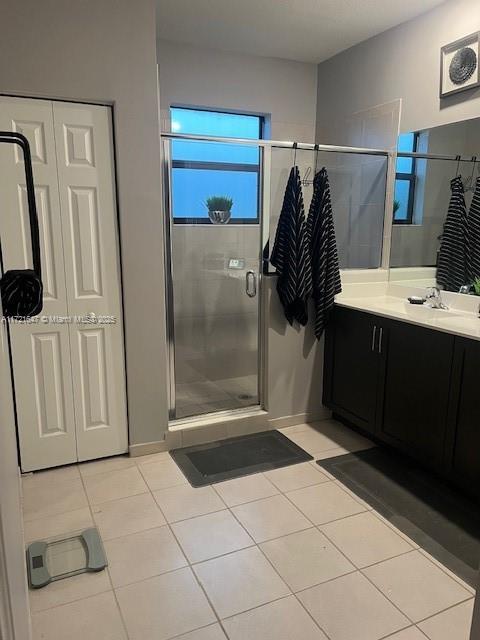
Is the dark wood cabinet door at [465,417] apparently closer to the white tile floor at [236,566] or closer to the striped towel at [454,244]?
the white tile floor at [236,566]

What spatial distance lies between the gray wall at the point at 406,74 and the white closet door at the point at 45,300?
7.09 ft

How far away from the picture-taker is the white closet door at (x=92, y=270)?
239 cm

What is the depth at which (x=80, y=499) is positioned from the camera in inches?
93.1

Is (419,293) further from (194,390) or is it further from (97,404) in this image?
(97,404)

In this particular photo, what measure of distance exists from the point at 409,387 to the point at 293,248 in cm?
105

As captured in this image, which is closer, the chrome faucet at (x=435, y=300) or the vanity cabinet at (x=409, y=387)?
the vanity cabinet at (x=409, y=387)

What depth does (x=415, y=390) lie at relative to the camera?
2.47 metres

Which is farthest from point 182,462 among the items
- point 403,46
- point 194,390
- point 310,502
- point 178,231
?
point 403,46

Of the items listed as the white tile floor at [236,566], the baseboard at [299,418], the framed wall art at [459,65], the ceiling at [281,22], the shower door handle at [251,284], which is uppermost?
the ceiling at [281,22]

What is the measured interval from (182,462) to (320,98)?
2968 millimetres

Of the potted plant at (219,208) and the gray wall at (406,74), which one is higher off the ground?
the gray wall at (406,74)

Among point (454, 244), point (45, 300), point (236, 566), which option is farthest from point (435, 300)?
point (45, 300)

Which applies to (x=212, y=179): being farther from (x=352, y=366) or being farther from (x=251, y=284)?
(x=352, y=366)

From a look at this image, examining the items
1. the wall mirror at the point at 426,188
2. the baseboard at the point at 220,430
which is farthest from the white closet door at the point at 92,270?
the wall mirror at the point at 426,188
